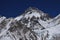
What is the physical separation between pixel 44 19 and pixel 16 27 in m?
12.9

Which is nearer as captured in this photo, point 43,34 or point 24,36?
point 24,36

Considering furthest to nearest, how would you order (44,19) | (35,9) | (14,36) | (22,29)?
(35,9), (44,19), (22,29), (14,36)

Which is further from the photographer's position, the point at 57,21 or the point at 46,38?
the point at 57,21

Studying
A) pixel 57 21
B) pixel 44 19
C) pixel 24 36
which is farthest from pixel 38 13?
pixel 24 36

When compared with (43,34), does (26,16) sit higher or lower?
higher

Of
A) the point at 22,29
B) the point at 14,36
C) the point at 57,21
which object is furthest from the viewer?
the point at 57,21

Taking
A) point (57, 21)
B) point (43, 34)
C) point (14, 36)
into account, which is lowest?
point (14, 36)

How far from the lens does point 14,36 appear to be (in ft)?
45.1

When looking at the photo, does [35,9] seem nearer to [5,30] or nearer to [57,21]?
[57,21]

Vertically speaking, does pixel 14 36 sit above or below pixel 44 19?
below

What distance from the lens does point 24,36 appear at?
1436 cm

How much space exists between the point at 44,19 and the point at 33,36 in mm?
12068

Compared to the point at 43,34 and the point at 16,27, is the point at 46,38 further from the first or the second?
the point at 16,27

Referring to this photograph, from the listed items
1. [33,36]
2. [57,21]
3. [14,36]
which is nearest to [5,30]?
[14,36]
